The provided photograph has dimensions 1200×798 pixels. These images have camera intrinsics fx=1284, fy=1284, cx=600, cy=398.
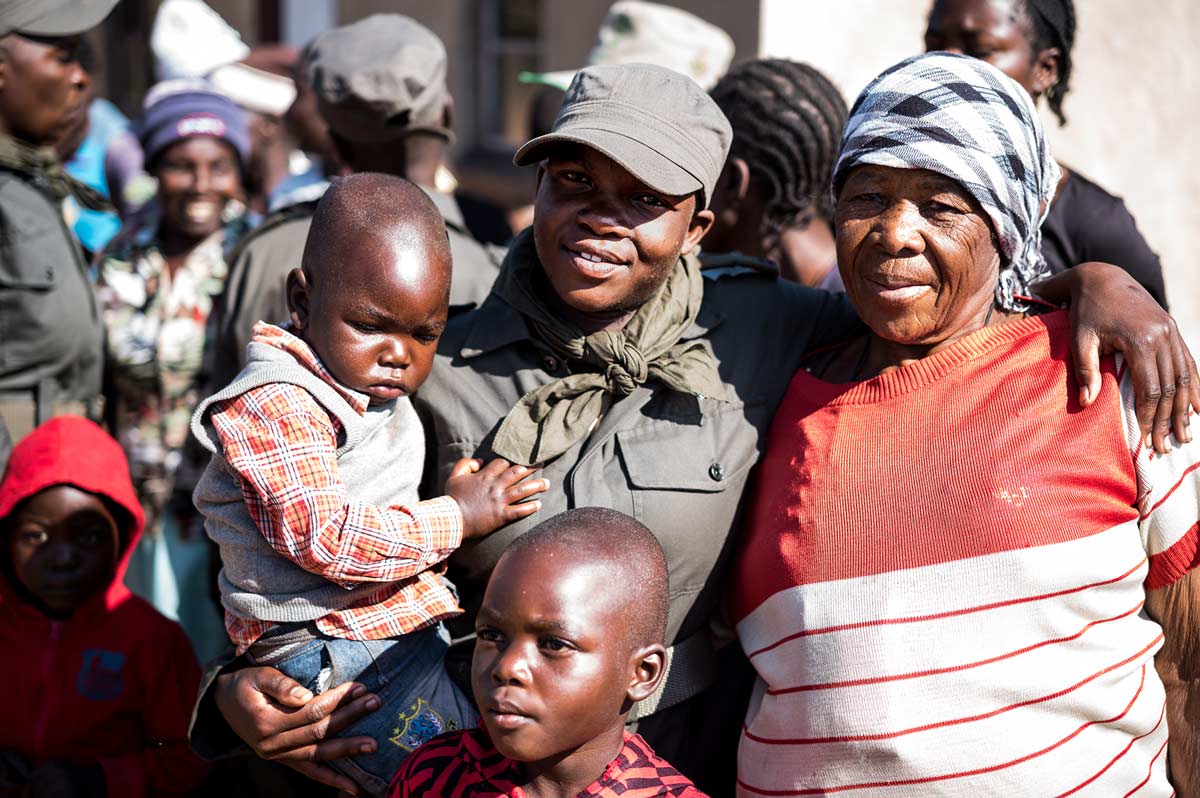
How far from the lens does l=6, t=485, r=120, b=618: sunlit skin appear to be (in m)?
3.60

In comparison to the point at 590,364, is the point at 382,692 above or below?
below

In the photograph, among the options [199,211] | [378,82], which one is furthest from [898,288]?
[199,211]

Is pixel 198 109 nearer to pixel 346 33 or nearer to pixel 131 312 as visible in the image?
pixel 131 312

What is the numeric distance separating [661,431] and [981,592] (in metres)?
0.71

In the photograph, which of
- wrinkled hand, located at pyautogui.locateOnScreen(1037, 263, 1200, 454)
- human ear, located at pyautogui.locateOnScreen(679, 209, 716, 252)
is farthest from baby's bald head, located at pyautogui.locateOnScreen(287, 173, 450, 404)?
wrinkled hand, located at pyautogui.locateOnScreen(1037, 263, 1200, 454)

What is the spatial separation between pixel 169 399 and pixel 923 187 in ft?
10.6

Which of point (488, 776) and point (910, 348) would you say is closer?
point (488, 776)

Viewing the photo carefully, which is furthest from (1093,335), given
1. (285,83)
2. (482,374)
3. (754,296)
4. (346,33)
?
(285,83)

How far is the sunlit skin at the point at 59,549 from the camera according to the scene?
11.8 ft

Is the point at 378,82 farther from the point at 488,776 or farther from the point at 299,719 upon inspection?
the point at 488,776

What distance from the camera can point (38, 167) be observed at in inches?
157

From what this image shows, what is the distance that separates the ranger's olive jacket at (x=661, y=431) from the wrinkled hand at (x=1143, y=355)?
1.86ft

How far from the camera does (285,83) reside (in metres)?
7.30

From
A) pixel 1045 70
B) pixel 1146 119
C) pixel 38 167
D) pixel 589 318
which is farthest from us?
pixel 1146 119
